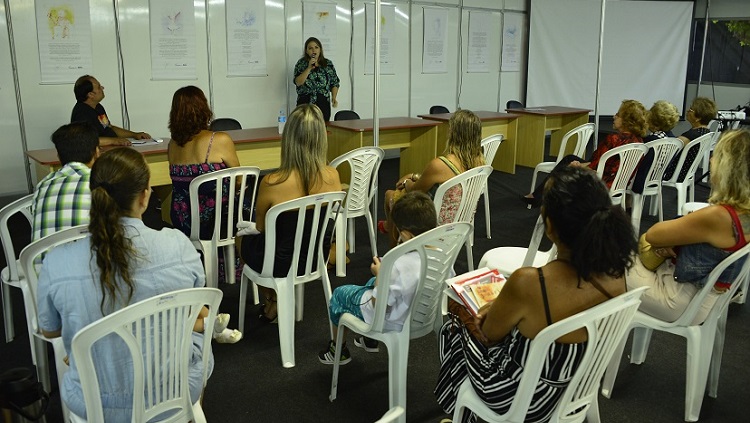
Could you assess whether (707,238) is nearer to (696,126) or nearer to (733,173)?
(733,173)

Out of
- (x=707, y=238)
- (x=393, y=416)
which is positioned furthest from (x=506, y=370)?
(x=707, y=238)

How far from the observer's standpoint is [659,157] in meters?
4.94

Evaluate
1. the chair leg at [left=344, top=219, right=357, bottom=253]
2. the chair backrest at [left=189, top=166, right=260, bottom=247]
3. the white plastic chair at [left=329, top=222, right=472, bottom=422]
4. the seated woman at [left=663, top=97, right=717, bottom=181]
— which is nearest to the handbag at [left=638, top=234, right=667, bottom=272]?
the white plastic chair at [left=329, top=222, right=472, bottom=422]

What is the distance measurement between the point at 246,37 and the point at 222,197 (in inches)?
165

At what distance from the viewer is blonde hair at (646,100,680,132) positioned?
5.06 metres

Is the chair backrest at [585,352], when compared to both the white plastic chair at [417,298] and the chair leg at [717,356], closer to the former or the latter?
the white plastic chair at [417,298]

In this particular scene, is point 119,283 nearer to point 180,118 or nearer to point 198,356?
point 198,356

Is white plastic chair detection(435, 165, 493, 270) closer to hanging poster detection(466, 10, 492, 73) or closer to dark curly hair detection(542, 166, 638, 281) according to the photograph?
dark curly hair detection(542, 166, 638, 281)

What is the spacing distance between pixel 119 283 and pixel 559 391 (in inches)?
53.0

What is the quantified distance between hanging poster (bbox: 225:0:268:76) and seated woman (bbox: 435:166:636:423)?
19.6 ft

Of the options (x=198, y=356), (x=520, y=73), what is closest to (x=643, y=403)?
(x=198, y=356)

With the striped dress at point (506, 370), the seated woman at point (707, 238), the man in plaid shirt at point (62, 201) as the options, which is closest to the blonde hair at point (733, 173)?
the seated woman at point (707, 238)

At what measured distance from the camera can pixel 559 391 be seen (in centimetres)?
190

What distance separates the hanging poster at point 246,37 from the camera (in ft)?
23.5
